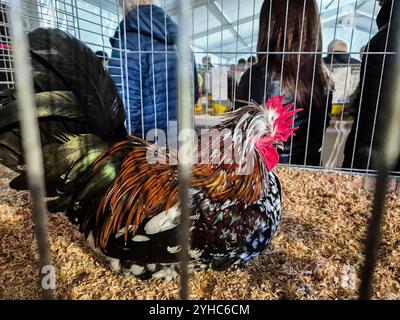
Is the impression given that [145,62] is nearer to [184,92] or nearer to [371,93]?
[371,93]

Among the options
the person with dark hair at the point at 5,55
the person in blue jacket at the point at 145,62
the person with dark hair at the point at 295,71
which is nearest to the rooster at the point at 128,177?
the person with dark hair at the point at 5,55

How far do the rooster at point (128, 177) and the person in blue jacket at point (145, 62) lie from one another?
942 millimetres

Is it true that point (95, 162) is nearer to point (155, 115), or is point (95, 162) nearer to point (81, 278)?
point (81, 278)

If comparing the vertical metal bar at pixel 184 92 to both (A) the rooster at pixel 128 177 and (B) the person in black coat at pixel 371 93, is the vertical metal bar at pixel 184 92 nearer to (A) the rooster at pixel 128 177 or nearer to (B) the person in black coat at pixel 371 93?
(A) the rooster at pixel 128 177

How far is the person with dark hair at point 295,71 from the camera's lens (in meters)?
2.27

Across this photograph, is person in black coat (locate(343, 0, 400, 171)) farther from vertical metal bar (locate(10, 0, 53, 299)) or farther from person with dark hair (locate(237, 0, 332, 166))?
vertical metal bar (locate(10, 0, 53, 299))

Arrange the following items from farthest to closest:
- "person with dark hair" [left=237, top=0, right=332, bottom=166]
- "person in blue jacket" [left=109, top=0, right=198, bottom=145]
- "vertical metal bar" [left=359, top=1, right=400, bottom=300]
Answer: "person with dark hair" [left=237, top=0, right=332, bottom=166], "person in blue jacket" [left=109, top=0, right=198, bottom=145], "vertical metal bar" [left=359, top=1, right=400, bottom=300]

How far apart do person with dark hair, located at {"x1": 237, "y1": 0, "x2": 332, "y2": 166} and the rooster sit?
1.21 m

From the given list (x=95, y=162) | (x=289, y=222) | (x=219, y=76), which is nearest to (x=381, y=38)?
(x=219, y=76)

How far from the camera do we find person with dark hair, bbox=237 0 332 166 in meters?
2.27

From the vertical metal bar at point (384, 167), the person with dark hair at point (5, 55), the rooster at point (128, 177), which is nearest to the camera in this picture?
the vertical metal bar at point (384, 167)

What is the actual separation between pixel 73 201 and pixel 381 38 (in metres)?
2.33

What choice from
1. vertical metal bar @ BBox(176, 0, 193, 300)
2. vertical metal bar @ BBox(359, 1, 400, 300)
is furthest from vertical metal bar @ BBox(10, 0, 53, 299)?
vertical metal bar @ BBox(359, 1, 400, 300)
